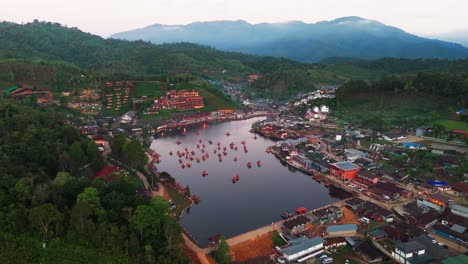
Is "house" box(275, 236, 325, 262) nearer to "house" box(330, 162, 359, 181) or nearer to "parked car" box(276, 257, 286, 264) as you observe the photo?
"parked car" box(276, 257, 286, 264)

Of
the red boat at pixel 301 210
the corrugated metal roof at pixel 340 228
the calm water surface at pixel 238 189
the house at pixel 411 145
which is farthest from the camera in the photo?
the house at pixel 411 145

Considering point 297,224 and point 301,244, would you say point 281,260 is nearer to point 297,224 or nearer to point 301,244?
point 301,244

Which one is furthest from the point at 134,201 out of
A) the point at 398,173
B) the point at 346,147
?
the point at 346,147

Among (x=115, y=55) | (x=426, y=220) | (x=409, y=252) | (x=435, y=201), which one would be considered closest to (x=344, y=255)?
(x=409, y=252)

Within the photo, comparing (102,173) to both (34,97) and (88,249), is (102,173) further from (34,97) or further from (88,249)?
(34,97)

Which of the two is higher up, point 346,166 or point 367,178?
point 346,166

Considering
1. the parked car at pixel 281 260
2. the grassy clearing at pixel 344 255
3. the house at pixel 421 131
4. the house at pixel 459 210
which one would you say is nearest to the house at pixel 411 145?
the house at pixel 421 131

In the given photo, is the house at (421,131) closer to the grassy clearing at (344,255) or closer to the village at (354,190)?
the village at (354,190)
